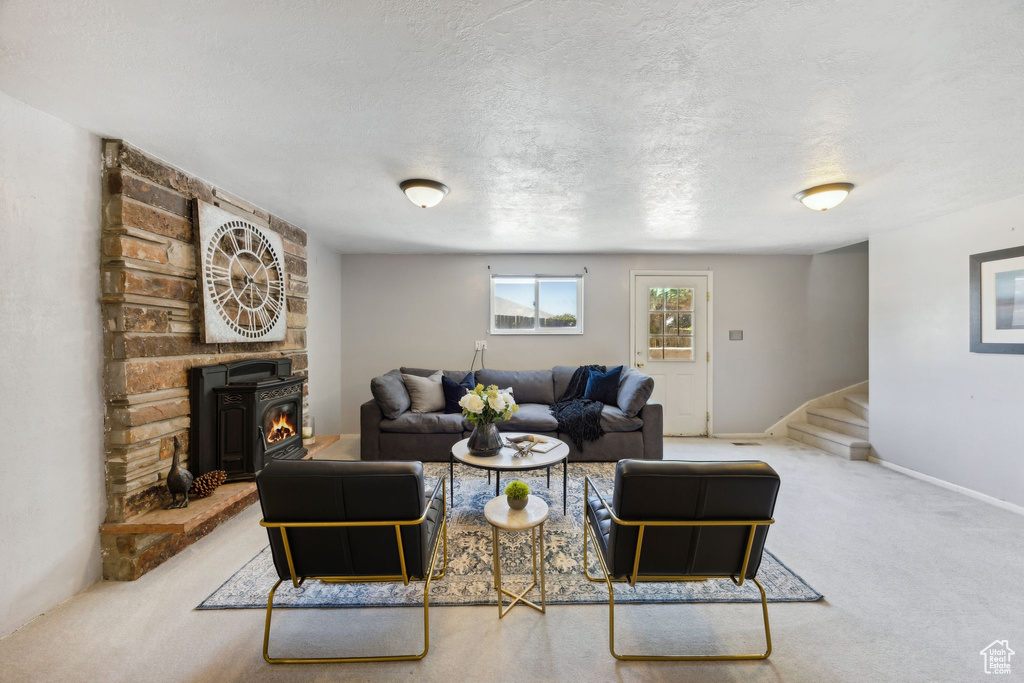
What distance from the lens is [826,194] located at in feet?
8.90

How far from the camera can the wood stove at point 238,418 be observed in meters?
2.59

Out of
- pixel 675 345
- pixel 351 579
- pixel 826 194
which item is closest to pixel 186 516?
pixel 351 579

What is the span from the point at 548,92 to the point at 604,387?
11.3 feet

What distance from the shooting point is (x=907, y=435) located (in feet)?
12.4

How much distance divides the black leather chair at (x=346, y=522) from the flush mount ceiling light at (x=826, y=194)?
10.5ft

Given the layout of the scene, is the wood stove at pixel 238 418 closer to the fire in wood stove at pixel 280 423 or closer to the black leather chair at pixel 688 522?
the fire in wood stove at pixel 280 423

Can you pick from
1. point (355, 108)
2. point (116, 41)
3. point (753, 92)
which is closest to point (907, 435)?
point (753, 92)

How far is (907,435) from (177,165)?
6450 millimetres

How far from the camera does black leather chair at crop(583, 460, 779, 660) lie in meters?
1.49

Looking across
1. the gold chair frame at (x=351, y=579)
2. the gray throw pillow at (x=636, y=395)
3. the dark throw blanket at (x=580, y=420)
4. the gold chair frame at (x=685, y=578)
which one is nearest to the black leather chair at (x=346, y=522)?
the gold chair frame at (x=351, y=579)

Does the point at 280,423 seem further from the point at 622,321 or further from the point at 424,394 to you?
the point at 622,321

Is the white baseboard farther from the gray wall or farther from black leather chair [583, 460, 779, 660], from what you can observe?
black leather chair [583, 460, 779, 660]

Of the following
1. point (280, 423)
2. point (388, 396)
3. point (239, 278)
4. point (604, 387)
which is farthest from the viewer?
point (604, 387)

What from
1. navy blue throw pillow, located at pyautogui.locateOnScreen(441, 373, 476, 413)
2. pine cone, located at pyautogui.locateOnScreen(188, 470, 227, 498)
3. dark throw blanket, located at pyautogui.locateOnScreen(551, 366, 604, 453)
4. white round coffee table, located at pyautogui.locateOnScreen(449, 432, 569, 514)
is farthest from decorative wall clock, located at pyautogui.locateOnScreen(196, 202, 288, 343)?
dark throw blanket, located at pyautogui.locateOnScreen(551, 366, 604, 453)
